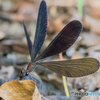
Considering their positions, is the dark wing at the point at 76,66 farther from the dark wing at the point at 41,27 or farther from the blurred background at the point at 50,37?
the blurred background at the point at 50,37

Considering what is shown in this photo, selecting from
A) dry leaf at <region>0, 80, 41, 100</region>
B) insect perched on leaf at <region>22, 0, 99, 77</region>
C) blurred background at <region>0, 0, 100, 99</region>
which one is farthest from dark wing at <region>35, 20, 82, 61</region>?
blurred background at <region>0, 0, 100, 99</region>

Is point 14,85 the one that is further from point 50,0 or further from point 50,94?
point 50,0

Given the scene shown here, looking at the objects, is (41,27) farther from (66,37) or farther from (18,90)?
(18,90)

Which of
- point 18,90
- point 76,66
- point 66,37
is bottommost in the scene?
point 18,90

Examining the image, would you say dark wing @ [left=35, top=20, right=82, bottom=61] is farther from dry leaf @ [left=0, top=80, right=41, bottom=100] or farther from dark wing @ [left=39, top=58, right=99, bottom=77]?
dry leaf @ [left=0, top=80, right=41, bottom=100]

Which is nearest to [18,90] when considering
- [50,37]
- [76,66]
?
[76,66]

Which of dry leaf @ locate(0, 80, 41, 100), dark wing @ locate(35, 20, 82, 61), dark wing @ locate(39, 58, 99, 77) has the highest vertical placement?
dark wing @ locate(35, 20, 82, 61)
